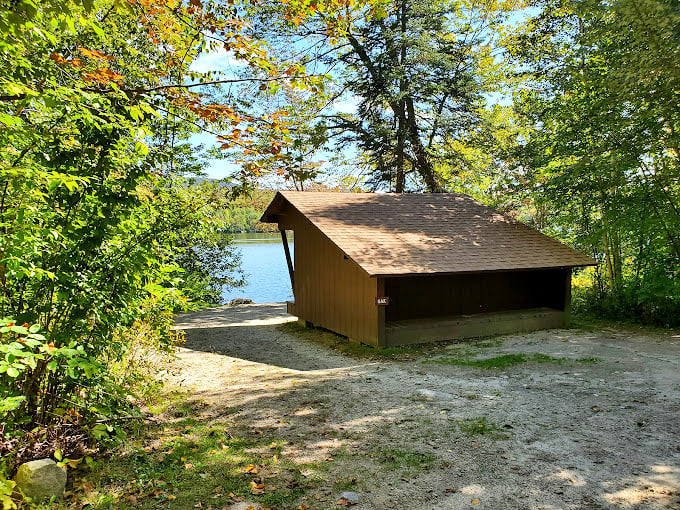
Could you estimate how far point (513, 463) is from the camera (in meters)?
4.07

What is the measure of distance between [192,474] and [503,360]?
5696 mm

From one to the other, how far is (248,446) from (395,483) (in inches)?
58.4

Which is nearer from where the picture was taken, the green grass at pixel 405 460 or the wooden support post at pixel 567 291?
the green grass at pixel 405 460

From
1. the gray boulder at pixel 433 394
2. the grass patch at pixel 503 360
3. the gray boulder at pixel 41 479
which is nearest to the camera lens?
the gray boulder at pixel 41 479

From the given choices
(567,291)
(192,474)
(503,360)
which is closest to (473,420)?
(192,474)

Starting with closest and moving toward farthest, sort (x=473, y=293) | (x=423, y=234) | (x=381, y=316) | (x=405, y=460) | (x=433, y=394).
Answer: (x=405, y=460) → (x=433, y=394) → (x=381, y=316) → (x=423, y=234) → (x=473, y=293)

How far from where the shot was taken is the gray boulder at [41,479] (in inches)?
126

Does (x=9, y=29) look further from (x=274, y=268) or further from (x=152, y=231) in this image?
(x=274, y=268)

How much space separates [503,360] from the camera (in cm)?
798

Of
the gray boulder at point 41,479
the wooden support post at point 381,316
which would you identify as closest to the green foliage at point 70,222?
the gray boulder at point 41,479

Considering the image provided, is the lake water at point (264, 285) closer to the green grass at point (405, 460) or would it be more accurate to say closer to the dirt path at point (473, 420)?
the dirt path at point (473, 420)

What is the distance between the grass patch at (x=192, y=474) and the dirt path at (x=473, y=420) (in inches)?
8.5

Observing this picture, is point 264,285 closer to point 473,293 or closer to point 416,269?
point 473,293

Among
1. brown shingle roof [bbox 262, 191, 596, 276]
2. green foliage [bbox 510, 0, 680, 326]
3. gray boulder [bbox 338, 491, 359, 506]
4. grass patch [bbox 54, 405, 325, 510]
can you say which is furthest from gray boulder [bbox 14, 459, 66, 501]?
green foliage [bbox 510, 0, 680, 326]
